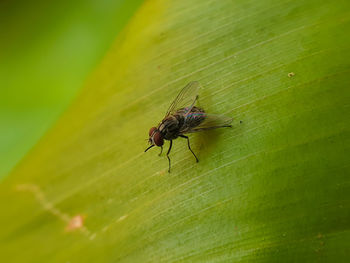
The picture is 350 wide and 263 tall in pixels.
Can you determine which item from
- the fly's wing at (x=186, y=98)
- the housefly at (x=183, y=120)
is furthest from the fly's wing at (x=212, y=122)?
the fly's wing at (x=186, y=98)

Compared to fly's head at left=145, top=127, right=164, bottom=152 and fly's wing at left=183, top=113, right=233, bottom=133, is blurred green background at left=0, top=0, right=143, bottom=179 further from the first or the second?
fly's wing at left=183, top=113, right=233, bottom=133

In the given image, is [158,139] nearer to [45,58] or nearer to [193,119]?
[193,119]

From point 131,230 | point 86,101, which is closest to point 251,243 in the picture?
point 131,230

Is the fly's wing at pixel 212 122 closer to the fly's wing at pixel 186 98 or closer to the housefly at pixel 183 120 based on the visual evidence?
the housefly at pixel 183 120

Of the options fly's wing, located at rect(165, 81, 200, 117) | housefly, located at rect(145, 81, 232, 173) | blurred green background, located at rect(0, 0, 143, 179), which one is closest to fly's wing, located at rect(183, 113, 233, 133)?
housefly, located at rect(145, 81, 232, 173)

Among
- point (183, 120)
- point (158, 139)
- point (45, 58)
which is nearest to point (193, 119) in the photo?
point (183, 120)

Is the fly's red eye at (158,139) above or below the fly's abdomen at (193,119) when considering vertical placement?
above
